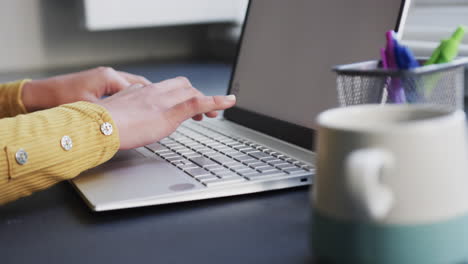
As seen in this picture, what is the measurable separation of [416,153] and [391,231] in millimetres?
49

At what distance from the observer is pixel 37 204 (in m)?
0.63

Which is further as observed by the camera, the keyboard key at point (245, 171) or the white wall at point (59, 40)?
the white wall at point (59, 40)

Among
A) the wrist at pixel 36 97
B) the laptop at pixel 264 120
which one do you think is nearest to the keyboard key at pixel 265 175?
the laptop at pixel 264 120

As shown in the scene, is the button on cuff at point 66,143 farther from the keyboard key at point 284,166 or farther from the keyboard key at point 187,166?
the keyboard key at point 284,166

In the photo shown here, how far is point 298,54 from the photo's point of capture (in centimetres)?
83

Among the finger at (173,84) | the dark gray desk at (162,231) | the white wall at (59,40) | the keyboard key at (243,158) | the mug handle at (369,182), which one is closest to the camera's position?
the mug handle at (369,182)

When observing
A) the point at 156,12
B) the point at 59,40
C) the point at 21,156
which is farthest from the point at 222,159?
the point at 59,40

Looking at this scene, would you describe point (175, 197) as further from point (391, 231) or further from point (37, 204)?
point (391, 231)

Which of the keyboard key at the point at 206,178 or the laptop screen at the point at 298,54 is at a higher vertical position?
the laptop screen at the point at 298,54

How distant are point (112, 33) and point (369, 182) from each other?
7.71 feet

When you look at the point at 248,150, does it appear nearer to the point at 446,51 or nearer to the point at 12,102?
the point at 446,51

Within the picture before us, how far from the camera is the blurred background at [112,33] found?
2.39 metres

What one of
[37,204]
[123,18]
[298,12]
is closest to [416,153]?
[37,204]

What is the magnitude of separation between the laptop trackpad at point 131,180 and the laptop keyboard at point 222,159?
0.6 inches
